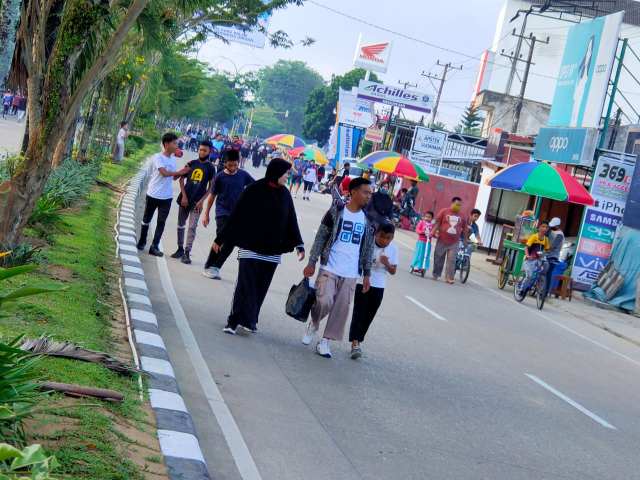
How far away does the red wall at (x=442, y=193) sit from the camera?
136 ft

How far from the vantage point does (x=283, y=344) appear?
10.7 metres

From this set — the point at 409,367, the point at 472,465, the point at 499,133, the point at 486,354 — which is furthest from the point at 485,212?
the point at 472,465

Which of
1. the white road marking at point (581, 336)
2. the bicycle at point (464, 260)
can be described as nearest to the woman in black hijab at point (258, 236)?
the white road marking at point (581, 336)

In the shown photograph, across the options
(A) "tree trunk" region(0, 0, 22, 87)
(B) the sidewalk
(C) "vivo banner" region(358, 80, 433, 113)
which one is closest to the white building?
(C) "vivo banner" region(358, 80, 433, 113)

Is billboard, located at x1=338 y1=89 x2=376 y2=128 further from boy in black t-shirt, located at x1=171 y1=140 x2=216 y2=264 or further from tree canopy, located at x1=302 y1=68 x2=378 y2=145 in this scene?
boy in black t-shirt, located at x1=171 y1=140 x2=216 y2=264

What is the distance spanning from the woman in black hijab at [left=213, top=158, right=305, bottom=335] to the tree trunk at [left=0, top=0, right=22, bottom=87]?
3.45m

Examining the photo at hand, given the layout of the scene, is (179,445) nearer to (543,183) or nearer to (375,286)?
(375,286)

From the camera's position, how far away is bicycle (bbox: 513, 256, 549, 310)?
2066cm

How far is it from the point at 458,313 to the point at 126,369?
9916mm

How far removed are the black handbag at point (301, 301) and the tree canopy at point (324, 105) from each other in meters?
101

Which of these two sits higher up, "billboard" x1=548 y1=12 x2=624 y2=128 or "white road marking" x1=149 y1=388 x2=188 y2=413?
"billboard" x1=548 y1=12 x2=624 y2=128

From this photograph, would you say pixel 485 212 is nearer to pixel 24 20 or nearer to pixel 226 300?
pixel 226 300

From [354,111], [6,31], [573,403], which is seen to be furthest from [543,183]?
[354,111]

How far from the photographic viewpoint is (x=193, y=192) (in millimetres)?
15570
